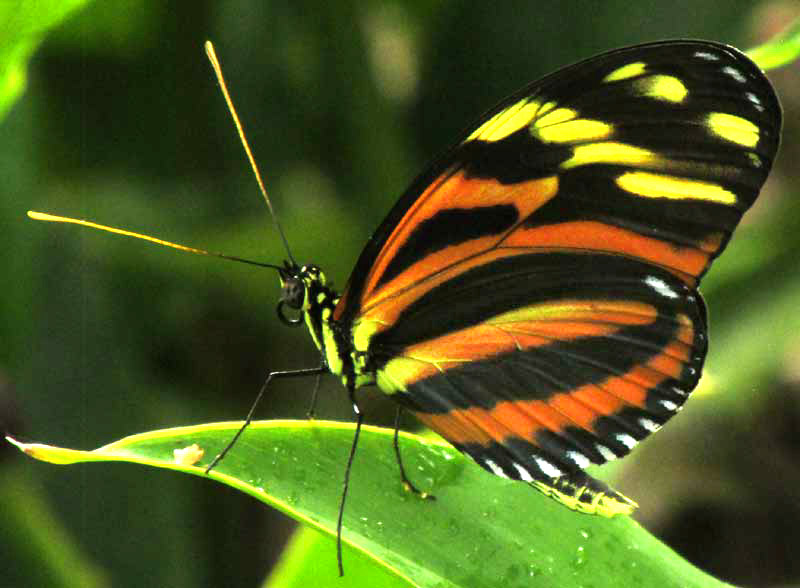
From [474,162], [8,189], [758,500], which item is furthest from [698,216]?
[758,500]

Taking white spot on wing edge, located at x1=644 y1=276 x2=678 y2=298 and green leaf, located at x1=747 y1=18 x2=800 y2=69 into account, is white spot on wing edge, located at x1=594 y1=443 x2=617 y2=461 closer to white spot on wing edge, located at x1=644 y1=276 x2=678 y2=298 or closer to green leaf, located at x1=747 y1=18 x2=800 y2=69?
white spot on wing edge, located at x1=644 y1=276 x2=678 y2=298

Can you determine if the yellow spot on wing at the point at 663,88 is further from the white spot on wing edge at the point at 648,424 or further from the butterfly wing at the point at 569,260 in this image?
the white spot on wing edge at the point at 648,424

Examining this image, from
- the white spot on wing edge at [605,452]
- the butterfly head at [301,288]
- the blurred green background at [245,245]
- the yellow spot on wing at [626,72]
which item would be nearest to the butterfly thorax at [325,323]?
the butterfly head at [301,288]

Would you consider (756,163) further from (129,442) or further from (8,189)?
(8,189)

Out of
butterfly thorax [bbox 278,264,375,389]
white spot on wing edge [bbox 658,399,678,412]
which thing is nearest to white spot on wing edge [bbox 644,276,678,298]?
white spot on wing edge [bbox 658,399,678,412]

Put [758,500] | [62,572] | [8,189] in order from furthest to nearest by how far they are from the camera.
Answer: [758,500] → [8,189] → [62,572]

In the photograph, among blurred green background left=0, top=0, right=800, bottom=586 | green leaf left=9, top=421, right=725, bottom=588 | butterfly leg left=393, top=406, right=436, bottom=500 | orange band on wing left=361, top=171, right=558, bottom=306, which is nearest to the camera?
green leaf left=9, top=421, right=725, bottom=588
